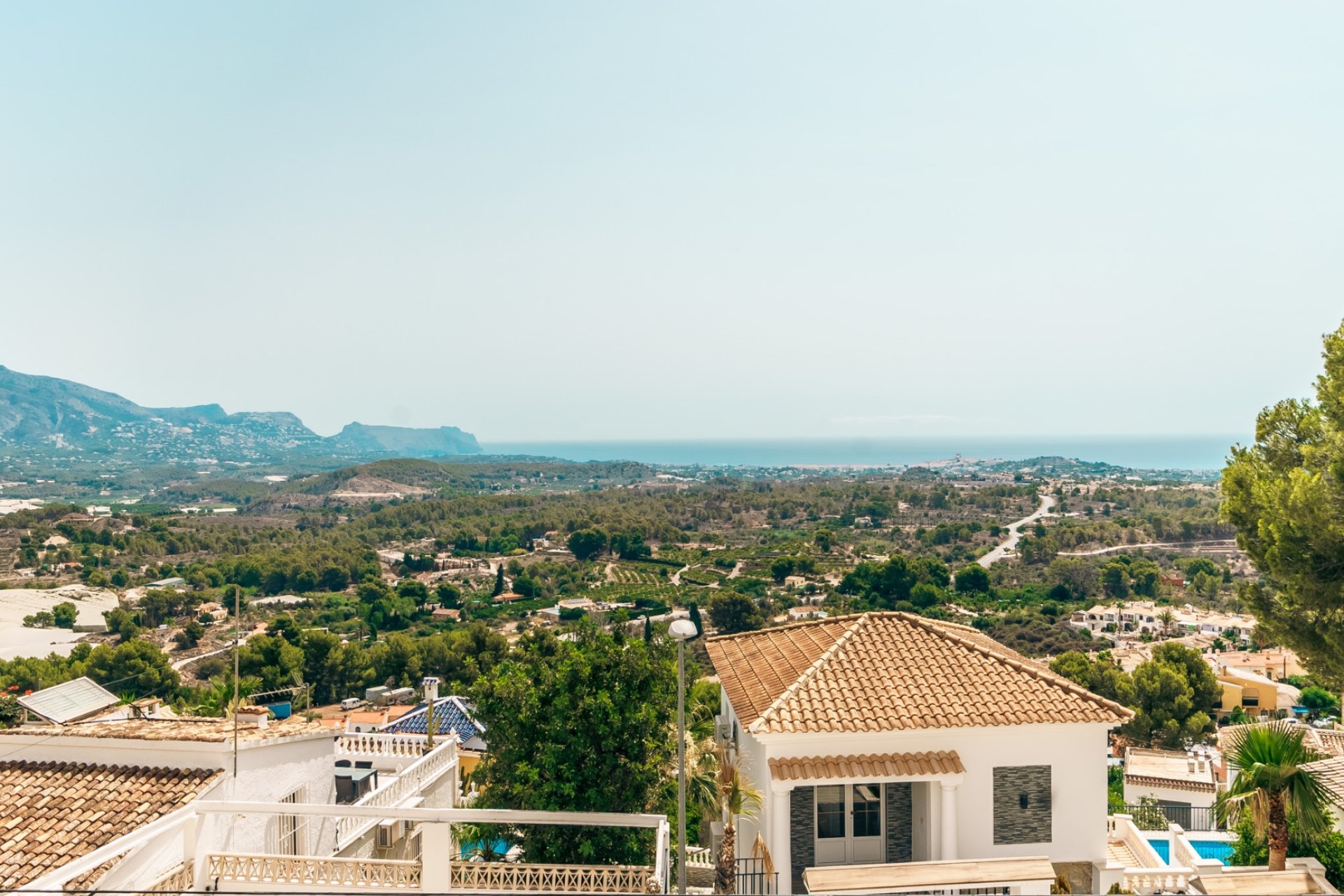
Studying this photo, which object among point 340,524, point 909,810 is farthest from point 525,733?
point 340,524

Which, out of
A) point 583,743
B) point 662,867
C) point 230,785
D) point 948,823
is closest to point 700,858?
point 583,743

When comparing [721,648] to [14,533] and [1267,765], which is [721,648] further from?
[14,533]

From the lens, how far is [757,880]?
11.3 metres

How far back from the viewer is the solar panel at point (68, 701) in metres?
19.2

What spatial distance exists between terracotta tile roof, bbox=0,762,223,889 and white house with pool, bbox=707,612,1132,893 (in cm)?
667

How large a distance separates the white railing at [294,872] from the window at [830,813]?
4878mm

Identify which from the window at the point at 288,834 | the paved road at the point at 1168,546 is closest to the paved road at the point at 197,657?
the window at the point at 288,834

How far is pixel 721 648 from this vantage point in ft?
52.0

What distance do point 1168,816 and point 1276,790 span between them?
47.1 feet

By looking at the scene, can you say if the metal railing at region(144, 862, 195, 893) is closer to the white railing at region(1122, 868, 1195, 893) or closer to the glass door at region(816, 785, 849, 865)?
the glass door at region(816, 785, 849, 865)

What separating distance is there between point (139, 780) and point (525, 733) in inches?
186

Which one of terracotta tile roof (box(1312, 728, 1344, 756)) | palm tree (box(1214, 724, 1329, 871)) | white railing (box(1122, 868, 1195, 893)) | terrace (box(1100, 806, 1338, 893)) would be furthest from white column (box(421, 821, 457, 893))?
terracotta tile roof (box(1312, 728, 1344, 756))

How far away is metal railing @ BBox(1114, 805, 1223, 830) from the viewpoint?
20.8 m

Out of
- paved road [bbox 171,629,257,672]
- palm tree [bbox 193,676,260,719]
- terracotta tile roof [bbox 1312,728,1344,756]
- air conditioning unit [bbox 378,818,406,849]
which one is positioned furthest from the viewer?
paved road [bbox 171,629,257,672]
